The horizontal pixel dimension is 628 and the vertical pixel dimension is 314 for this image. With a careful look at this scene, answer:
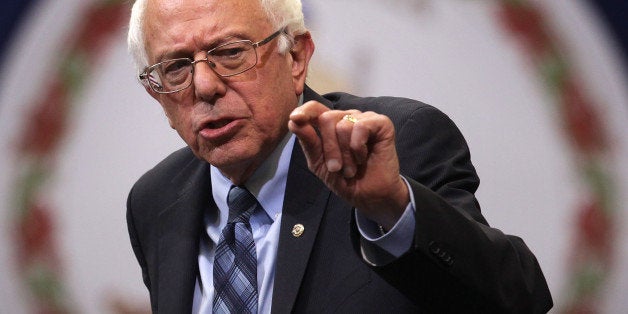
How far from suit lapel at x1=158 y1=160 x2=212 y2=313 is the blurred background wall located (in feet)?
1.71

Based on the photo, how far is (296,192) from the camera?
1788 millimetres

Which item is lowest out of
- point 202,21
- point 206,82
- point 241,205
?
point 241,205

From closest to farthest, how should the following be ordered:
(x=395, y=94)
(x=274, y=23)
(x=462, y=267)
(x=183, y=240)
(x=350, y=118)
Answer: (x=350, y=118)
(x=462, y=267)
(x=274, y=23)
(x=183, y=240)
(x=395, y=94)

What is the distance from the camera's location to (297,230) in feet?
5.66

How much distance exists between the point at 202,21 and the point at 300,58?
26cm

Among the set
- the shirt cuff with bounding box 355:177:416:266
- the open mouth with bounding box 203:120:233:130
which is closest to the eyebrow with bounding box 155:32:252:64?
the open mouth with bounding box 203:120:233:130

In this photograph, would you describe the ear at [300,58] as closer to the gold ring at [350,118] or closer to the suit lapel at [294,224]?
the suit lapel at [294,224]

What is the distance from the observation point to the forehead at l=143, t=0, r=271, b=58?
1.74 meters

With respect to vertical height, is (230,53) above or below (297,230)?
above

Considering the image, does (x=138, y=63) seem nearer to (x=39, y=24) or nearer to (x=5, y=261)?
(x=39, y=24)

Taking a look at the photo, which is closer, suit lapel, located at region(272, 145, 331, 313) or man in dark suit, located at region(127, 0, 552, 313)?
man in dark suit, located at region(127, 0, 552, 313)

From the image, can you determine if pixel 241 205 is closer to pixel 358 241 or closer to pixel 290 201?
pixel 290 201

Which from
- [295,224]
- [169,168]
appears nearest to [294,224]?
[295,224]

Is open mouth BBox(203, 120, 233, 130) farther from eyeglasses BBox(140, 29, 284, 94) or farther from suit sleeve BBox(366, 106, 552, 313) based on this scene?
suit sleeve BBox(366, 106, 552, 313)
